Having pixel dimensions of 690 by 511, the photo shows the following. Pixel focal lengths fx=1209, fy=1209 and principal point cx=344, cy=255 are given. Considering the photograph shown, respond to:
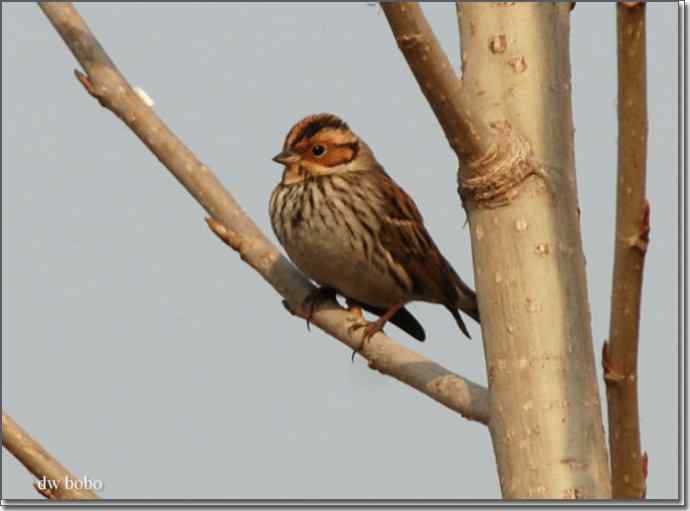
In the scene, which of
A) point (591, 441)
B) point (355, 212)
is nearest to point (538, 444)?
point (591, 441)

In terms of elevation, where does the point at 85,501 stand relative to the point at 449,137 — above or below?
below

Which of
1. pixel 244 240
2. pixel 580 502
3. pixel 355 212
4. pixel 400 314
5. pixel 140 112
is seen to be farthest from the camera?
pixel 400 314

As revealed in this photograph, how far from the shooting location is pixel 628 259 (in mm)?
2426

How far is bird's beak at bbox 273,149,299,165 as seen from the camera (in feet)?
21.0

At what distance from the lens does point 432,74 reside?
2834 millimetres

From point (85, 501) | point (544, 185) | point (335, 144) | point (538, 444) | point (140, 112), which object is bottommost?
point (85, 501)

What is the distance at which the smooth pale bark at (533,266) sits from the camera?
2.91 metres

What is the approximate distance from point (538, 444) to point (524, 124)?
2.81 feet

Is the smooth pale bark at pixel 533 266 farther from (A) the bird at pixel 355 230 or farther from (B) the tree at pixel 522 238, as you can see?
(A) the bird at pixel 355 230

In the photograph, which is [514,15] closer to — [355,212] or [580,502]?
[580,502]

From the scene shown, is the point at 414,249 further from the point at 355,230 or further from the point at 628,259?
the point at 628,259

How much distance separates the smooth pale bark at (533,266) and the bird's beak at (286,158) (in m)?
3.15

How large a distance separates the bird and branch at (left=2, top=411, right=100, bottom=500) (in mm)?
2908

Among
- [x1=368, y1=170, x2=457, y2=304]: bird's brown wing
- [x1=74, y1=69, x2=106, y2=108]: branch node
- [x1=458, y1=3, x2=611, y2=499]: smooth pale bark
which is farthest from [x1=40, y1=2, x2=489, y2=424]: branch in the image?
[x1=368, y1=170, x2=457, y2=304]: bird's brown wing
